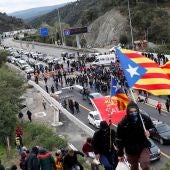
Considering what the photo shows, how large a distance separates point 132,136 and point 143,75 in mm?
2017

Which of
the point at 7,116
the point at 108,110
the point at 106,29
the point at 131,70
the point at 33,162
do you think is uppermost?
the point at 131,70

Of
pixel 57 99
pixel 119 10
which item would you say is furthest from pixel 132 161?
pixel 119 10

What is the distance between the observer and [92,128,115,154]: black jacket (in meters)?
9.77

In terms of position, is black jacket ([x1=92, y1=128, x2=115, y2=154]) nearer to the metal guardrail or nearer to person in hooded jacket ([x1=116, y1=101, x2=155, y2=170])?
person in hooded jacket ([x1=116, y1=101, x2=155, y2=170])

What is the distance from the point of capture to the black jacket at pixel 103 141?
9773 millimetres

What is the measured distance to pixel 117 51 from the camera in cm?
1091

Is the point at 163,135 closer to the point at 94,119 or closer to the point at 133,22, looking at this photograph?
the point at 94,119

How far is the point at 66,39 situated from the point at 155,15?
26.3m

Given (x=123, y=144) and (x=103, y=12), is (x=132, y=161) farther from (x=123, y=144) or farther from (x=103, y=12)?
(x=103, y=12)

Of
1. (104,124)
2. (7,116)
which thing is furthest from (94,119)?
(104,124)

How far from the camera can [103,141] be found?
983 cm

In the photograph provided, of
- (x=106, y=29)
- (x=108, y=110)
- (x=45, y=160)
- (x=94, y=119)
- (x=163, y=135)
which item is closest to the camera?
(x=45, y=160)

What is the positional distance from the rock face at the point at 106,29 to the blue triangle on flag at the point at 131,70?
81955mm

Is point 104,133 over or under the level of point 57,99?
over
